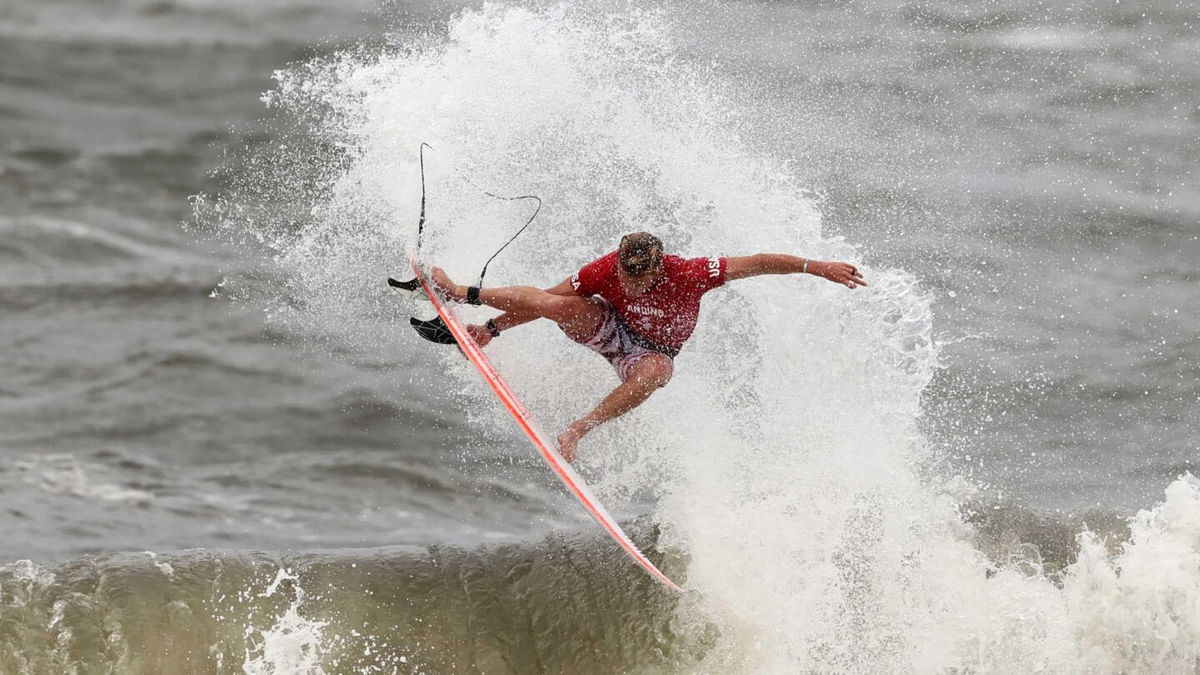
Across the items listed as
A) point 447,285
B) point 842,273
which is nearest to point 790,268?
point 842,273

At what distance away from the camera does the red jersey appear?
235 inches

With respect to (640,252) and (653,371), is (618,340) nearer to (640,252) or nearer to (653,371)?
(653,371)

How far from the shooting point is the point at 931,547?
618cm

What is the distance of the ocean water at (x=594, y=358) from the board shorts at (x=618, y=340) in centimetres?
88

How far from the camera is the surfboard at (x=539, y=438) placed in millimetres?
5969

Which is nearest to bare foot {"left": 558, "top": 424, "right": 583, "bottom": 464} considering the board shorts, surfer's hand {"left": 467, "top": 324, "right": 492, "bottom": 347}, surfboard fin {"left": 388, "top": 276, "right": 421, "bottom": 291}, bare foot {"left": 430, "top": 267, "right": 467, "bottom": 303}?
the board shorts

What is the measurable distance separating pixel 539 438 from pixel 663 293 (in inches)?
39.4

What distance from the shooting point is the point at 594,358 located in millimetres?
7258

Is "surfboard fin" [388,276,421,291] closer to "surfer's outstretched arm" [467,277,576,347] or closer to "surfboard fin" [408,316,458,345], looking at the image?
"surfboard fin" [408,316,458,345]

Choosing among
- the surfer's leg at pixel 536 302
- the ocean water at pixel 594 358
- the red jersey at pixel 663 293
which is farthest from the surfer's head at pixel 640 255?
the ocean water at pixel 594 358

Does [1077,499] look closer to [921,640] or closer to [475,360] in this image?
[921,640]

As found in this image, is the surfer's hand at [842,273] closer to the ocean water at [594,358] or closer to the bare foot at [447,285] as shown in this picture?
the ocean water at [594,358]

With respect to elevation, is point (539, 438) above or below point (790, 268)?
below

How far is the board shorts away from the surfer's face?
0.25 metres
